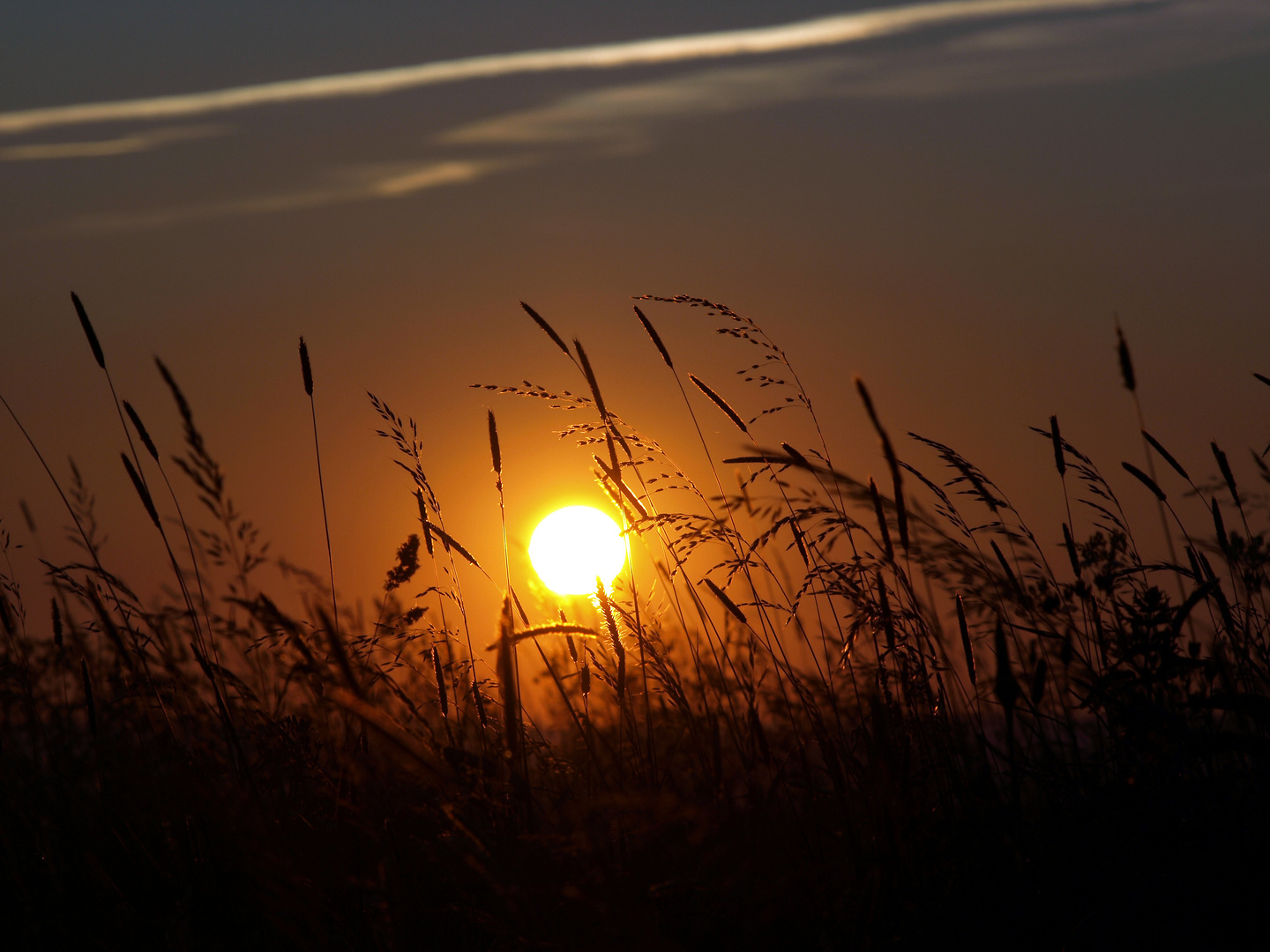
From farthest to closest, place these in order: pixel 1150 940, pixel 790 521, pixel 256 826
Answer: pixel 790 521 → pixel 1150 940 → pixel 256 826

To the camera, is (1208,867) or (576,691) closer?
(1208,867)

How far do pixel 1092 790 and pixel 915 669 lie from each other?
0.37m

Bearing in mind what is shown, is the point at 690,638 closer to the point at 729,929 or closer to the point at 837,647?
the point at 837,647

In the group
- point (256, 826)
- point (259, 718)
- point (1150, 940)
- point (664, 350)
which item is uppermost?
point (664, 350)

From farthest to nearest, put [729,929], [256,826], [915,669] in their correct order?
1. [915,669]
2. [729,929]
3. [256,826]

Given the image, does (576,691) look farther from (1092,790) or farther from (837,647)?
(1092,790)

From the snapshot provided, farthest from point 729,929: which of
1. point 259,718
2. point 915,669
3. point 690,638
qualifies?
point 259,718

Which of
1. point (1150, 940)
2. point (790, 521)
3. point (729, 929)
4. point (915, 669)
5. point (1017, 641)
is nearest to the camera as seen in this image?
point (1150, 940)

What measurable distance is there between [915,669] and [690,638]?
62 centimetres

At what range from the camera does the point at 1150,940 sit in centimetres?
148

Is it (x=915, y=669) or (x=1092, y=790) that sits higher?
(x=915, y=669)

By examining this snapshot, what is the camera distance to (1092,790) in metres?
1.73

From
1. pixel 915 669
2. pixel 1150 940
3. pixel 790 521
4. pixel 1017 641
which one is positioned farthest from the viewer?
pixel 1017 641

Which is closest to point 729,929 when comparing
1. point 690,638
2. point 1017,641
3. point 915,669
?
point 915,669
